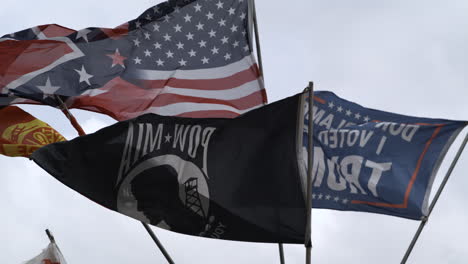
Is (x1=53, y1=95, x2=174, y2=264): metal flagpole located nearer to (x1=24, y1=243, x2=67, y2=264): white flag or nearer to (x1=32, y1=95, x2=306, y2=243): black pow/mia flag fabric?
(x1=32, y1=95, x2=306, y2=243): black pow/mia flag fabric

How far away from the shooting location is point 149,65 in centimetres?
1923

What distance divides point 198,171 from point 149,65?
6.28 metres

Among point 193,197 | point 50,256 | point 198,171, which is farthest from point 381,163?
point 50,256

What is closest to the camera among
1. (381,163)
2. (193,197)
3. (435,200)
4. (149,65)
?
(193,197)

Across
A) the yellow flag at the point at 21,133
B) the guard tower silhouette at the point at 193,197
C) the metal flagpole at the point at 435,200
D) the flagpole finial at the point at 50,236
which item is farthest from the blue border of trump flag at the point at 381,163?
the flagpole finial at the point at 50,236

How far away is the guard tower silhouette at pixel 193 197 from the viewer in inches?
521

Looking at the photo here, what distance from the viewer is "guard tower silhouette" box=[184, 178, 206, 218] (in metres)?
13.2

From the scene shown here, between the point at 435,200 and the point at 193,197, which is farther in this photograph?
the point at 435,200

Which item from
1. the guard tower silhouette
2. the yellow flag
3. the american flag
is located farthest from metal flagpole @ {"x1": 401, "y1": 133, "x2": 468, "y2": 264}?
the yellow flag

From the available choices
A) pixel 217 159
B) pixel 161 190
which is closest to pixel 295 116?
pixel 217 159

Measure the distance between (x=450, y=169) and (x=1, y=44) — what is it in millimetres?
10127

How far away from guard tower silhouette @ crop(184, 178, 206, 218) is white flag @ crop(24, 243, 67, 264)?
9.86m

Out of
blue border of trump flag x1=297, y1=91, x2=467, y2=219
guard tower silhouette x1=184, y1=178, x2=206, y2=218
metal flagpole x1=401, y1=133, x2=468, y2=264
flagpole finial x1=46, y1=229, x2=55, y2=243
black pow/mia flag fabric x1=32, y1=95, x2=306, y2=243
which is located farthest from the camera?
flagpole finial x1=46, y1=229, x2=55, y2=243

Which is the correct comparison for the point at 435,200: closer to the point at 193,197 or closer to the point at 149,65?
the point at 193,197
